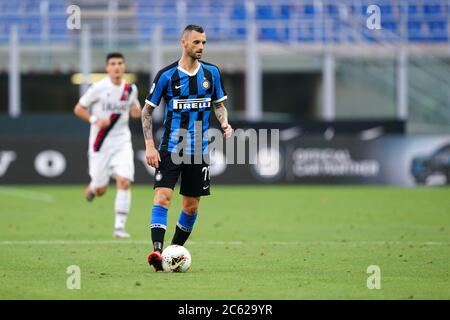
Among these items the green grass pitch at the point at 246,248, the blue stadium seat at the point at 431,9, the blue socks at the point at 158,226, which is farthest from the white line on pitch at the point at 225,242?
the blue stadium seat at the point at 431,9

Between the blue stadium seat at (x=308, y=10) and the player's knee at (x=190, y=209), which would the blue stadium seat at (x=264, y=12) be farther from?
the player's knee at (x=190, y=209)

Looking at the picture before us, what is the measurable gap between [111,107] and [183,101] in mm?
4381

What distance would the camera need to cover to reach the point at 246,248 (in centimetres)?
1134

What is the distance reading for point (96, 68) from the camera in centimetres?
2911

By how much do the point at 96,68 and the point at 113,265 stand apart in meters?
20.0

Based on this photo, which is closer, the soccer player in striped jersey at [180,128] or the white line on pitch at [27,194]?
the soccer player in striped jersey at [180,128]

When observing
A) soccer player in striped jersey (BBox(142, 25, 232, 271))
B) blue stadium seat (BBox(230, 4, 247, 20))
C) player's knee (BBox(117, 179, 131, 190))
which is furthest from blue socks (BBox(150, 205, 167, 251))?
blue stadium seat (BBox(230, 4, 247, 20))

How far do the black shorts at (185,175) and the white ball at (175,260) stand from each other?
61 cm

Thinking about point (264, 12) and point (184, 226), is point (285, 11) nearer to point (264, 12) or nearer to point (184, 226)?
point (264, 12)

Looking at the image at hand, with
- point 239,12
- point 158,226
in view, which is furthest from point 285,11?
point 158,226

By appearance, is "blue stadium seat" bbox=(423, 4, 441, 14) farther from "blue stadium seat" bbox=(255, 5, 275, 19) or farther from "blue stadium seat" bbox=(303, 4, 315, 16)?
"blue stadium seat" bbox=(255, 5, 275, 19)

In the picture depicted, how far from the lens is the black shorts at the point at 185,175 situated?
9305 mm

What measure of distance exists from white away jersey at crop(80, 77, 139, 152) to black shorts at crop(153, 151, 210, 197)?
425 cm
